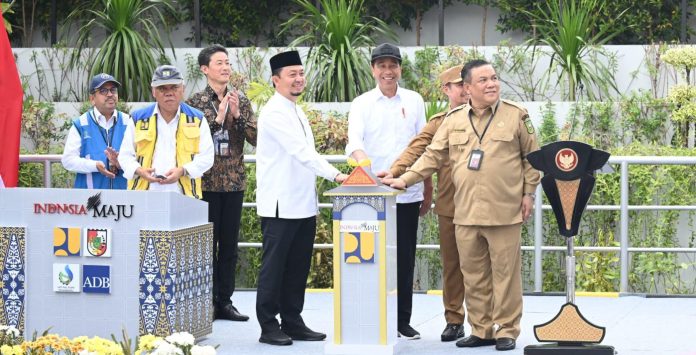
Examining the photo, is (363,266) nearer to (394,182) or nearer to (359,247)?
(359,247)

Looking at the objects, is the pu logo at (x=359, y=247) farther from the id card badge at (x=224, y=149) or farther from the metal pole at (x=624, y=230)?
the metal pole at (x=624, y=230)

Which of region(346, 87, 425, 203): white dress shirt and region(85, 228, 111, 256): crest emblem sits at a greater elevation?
region(346, 87, 425, 203): white dress shirt

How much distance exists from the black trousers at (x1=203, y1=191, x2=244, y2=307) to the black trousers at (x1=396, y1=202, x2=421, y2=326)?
1.32 meters

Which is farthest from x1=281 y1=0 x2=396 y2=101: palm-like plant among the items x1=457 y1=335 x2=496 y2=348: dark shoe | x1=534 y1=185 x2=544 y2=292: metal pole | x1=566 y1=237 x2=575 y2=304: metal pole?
x1=566 y1=237 x2=575 y2=304: metal pole

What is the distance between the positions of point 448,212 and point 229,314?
1913mm

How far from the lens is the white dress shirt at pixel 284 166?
8523 millimetres

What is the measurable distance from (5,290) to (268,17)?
8822mm

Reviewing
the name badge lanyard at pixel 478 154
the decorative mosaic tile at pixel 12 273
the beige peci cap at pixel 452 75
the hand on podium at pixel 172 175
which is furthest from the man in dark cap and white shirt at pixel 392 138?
the decorative mosaic tile at pixel 12 273

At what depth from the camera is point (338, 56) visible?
14.9 meters

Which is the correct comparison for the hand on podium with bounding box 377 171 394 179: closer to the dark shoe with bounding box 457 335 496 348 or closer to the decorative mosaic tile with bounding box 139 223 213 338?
the dark shoe with bounding box 457 335 496 348

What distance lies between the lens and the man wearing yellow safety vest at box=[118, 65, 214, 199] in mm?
8773

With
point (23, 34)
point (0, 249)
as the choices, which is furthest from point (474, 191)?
point (23, 34)

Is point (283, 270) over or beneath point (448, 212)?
beneath

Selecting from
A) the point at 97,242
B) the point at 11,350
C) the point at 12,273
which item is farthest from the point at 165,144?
the point at 11,350
